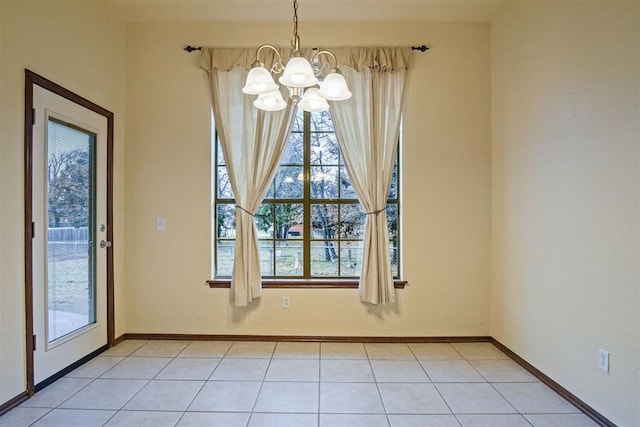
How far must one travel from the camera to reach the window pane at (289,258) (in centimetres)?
331

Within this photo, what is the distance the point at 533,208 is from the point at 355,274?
5.21ft

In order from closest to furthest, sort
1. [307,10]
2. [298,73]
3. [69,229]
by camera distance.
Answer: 1. [298,73]
2. [69,229]
3. [307,10]

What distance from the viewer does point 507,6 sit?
291cm

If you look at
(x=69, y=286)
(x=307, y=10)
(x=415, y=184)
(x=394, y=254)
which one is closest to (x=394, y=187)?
(x=415, y=184)

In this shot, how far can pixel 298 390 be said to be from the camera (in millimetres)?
2322

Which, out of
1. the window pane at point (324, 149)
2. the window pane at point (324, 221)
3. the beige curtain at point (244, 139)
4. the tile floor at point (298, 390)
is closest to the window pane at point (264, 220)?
the beige curtain at point (244, 139)

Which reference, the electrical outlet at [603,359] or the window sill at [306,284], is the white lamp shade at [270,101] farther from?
the electrical outlet at [603,359]

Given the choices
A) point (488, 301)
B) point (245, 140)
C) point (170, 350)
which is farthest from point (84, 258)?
point (488, 301)

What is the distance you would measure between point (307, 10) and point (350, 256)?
7.44 feet

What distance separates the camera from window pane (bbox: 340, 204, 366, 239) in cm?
331

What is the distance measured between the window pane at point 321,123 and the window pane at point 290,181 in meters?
0.42

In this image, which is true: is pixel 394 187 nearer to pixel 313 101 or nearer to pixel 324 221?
pixel 324 221

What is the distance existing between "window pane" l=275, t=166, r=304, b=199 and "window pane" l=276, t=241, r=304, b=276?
0.47 metres

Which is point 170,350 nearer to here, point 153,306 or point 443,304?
point 153,306
